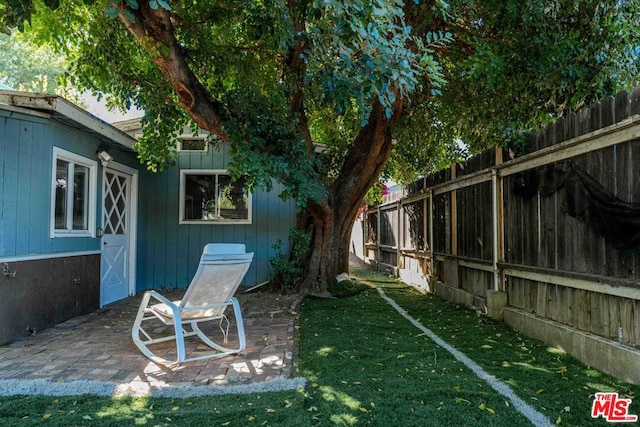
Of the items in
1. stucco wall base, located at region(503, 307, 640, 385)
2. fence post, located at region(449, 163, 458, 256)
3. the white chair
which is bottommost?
stucco wall base, located at region(503, 307, 640, 385)

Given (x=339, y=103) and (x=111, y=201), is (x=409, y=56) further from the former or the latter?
(x=111, y=201)

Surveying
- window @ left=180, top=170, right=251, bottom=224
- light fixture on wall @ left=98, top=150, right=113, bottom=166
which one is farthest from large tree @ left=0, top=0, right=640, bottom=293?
window @ left=180, top=170, right=251, bottom=224

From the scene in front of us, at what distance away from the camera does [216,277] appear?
374 cm

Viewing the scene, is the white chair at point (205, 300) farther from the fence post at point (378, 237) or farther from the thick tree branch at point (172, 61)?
the fence post at point (378, 237)

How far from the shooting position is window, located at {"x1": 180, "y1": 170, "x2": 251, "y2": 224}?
8117mm

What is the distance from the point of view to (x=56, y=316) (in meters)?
5.01

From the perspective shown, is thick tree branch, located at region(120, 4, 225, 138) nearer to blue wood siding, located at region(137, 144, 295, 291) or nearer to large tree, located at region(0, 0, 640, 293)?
large tree, located at region(0, 0, 640, 293)

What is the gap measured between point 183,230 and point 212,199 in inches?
33.3

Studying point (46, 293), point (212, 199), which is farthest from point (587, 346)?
point (212, 199)

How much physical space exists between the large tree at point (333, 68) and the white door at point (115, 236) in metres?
0.88

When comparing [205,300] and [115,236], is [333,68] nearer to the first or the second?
[205,300]

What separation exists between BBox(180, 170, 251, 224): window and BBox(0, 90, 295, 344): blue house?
0.07ft

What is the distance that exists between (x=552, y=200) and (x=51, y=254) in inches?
224

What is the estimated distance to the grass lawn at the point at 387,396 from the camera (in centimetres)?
252
